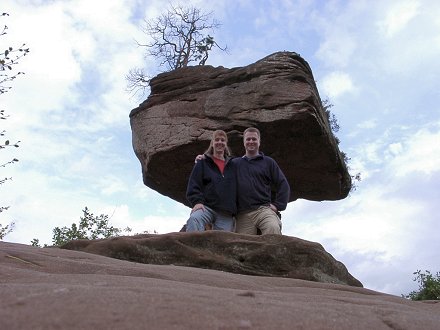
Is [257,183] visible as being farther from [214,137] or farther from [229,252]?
[229,252]

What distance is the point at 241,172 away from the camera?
7.01 metres

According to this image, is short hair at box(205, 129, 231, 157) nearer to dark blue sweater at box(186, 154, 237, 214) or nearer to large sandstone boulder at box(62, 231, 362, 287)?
dark blue sweater at box(186, 154, 237, 214)

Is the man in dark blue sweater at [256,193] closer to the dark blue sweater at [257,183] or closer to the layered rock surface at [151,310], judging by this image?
the dark blue sweater at [257,183]

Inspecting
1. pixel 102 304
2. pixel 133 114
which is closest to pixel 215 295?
pixel 102 304

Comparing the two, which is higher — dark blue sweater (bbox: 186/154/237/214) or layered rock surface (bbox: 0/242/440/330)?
dark blue sweater (bbox: 186/154/237/214)

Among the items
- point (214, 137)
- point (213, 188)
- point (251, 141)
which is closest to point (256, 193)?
point (213, 188)

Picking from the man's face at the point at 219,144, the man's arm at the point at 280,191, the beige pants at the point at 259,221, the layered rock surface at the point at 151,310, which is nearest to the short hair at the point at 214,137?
the man's face at the point at 219,144

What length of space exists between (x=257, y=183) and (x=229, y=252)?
5.09ft

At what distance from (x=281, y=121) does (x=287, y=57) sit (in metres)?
1.69

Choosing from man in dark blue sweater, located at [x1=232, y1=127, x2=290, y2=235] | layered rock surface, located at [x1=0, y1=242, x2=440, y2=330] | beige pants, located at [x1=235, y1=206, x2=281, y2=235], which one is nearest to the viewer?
layered rock surface, located at [x1=0, y1=242, x2=440, y2=330]

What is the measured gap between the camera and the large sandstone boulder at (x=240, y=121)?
1056 cm

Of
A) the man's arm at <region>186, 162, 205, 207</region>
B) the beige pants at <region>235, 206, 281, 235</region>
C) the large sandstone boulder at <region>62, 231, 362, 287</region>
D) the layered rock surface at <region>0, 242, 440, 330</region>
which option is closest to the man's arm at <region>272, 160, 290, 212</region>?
the beige pants at <region>235, 206, 281, 235</region>

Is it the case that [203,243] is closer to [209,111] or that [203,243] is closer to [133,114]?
[209,111]

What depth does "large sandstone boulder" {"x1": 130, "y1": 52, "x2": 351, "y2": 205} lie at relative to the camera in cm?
1056
